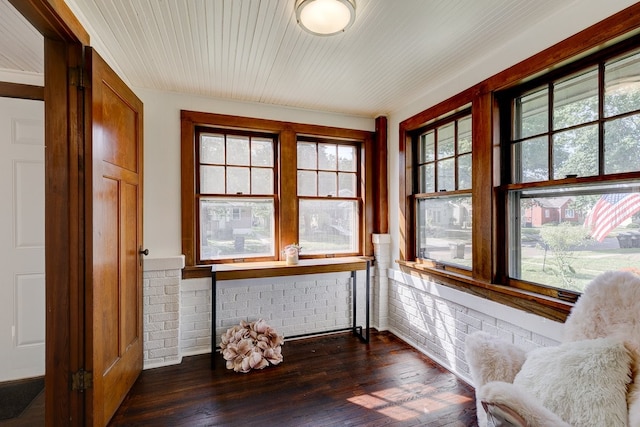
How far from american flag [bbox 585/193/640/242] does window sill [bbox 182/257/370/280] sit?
1830 mm

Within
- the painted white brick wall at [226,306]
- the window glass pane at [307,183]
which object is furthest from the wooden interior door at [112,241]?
the window glass pane at [307,183]

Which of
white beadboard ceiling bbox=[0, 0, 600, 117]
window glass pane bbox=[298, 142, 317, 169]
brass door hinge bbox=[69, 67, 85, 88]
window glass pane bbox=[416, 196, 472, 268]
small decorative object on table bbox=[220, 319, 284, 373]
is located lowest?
small decorative object on table bbox=[220, 319, 284, 373]

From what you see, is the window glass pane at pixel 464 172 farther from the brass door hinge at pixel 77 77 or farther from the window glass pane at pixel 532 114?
the brass door hinge at pixel 77 77

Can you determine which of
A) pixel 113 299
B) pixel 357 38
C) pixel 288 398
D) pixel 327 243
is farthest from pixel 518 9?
pixel 113 299

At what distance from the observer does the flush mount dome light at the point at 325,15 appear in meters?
1.50

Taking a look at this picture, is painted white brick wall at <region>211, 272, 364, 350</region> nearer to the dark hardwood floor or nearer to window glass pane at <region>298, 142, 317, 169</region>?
the dark hardwood floor

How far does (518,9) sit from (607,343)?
1.79m

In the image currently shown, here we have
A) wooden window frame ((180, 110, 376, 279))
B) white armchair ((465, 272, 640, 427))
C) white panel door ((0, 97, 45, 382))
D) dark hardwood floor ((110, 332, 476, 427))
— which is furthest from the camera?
wooden window frame ((180, 110, 376, 279))

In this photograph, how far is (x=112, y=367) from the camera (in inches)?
73.5

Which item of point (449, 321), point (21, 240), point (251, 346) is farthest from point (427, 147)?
point (21, 240)

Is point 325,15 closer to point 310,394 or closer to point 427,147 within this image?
point 427,147

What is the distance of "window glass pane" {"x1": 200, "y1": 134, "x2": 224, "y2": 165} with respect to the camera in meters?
2.88

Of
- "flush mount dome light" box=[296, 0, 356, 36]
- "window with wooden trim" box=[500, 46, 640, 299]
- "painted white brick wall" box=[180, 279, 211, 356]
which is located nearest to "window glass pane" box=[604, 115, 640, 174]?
"window with wooden trim" box=[500, 46, 640, 299]

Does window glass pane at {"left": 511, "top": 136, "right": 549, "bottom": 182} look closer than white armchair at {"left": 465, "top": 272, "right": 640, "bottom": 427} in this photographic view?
No
